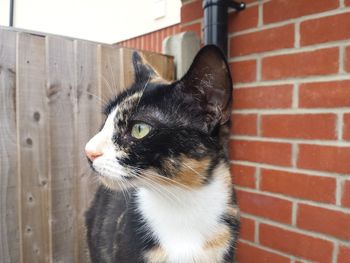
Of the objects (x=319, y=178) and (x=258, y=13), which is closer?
(x=319, y=178)

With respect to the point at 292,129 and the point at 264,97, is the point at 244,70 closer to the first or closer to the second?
the point at 264,97

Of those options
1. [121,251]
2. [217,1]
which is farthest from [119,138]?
[217,1]

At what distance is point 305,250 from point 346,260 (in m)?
0.17

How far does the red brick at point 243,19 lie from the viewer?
1.57 m

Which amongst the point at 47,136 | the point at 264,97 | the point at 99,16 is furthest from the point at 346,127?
the point at 99,16

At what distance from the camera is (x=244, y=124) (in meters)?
1.64

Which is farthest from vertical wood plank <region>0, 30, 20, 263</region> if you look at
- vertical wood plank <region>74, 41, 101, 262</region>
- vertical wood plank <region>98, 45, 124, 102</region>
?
vertical wood plank <region>98, 45, 124, 102</region>

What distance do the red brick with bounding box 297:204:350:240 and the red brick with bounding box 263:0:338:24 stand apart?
0.81 m

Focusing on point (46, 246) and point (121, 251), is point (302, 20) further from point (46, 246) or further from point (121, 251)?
point (46, 246)

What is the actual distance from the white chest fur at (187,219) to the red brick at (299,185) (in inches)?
20.4

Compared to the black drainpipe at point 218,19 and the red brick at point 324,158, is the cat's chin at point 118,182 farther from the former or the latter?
the black drainpipe at point 218,19

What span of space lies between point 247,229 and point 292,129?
0.57 meters

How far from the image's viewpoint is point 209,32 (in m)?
1.63

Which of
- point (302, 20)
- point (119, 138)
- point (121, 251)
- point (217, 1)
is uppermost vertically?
point (217, 1)
